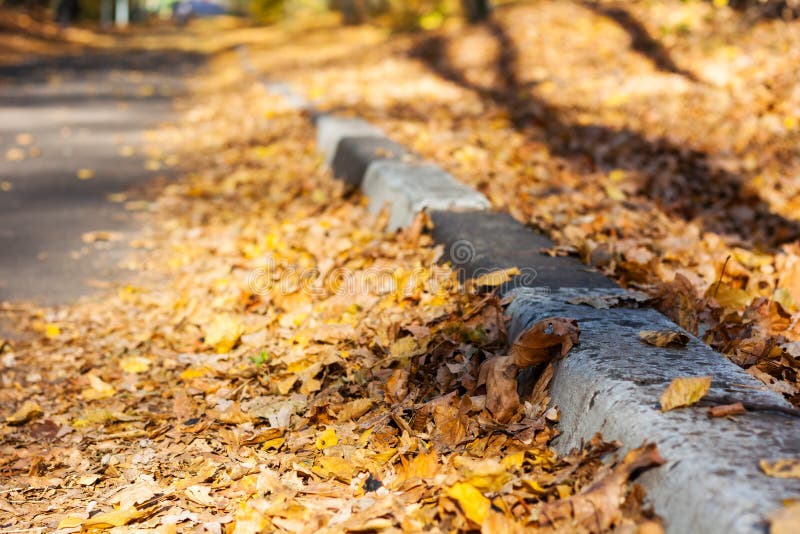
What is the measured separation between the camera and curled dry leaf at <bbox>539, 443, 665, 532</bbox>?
1.78 m

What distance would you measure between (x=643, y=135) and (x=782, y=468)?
215 inches

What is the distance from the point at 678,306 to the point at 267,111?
23.3 ft

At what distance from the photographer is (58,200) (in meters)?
6.19

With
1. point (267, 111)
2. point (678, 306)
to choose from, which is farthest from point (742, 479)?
point (267, 111)

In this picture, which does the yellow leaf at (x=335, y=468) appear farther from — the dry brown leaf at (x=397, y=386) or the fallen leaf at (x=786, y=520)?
the fallen leaf at (x=786, y=520)

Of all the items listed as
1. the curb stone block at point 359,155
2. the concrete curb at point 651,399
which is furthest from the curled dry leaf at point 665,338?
the curb stone block at point 359,155

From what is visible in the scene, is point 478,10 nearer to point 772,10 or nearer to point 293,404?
point 772,10

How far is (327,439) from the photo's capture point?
2.54 m

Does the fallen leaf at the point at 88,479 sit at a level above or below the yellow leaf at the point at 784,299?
below

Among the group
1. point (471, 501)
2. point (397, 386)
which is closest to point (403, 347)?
point (397, 386)

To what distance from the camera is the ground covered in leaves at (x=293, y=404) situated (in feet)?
6.68

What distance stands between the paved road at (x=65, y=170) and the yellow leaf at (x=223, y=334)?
1.21 meters

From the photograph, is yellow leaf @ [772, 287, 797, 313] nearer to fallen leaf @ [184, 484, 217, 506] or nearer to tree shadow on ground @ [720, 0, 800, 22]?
fallen leaf @ [184, 484, 217, 506]

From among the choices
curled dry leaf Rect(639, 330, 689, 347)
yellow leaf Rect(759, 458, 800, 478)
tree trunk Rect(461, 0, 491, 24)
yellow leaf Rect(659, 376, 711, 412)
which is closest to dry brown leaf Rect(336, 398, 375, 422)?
curled dry leaf Rect(639, 330, 689, 347)
